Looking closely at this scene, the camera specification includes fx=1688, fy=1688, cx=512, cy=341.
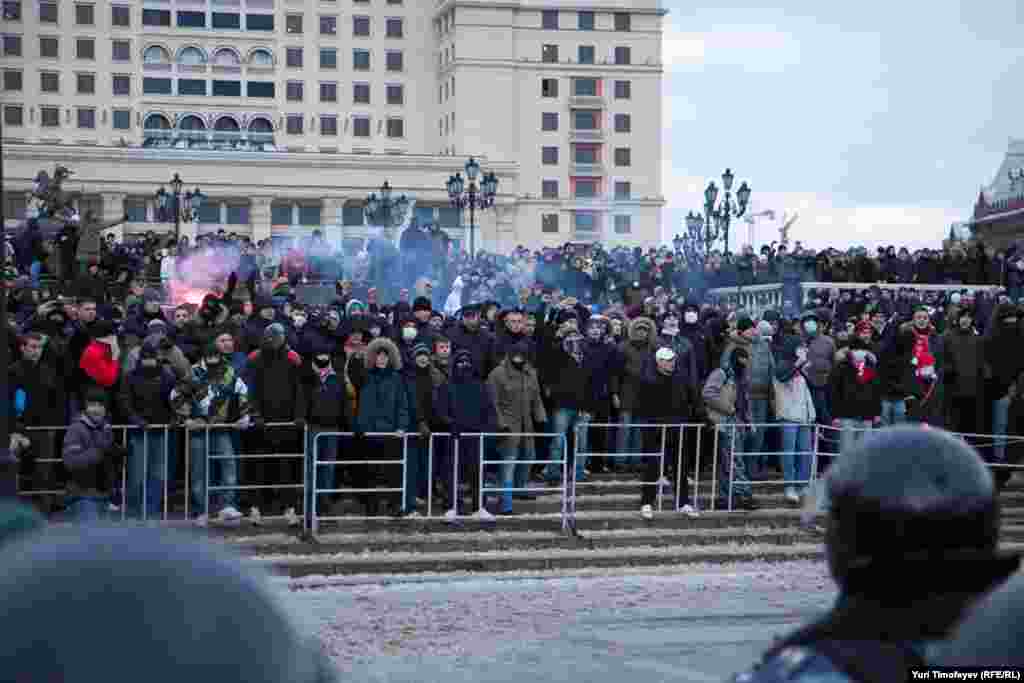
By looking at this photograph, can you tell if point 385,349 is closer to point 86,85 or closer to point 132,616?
point 132,616

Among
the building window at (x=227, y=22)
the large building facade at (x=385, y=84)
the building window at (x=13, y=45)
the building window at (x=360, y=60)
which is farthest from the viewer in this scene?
the building window at (x=360, y=60)

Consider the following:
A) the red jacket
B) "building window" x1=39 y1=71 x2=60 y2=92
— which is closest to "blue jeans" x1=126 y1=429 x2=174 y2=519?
the red jacket

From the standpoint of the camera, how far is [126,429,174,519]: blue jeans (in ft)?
43.0

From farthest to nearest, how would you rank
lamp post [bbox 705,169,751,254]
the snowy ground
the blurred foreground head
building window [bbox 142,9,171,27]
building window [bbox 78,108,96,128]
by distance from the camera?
1. building window [bbox 142,9,171,27]
2. building window [bbox 78,108,96,128]
3. lamp post [bbox 705,169,751,254]
4. the snowy ground
5. the blurred foreground head

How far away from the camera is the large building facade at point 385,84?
98.9m

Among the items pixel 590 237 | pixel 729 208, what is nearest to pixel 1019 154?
pixel 590 237

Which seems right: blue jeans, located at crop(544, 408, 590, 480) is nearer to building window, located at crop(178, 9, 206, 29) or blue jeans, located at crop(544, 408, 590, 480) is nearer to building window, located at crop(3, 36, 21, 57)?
building window, located at crop(3, 36, 21, 57)

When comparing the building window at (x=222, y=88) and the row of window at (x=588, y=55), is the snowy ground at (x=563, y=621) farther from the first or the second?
the row of window at (x=588, y=55)

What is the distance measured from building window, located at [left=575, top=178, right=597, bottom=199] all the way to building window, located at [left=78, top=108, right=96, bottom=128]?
28847mm

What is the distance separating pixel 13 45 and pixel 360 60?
2029 cm

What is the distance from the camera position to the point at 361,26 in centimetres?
10238

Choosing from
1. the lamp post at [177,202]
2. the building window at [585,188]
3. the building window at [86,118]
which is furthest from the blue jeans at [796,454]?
the building window at [86,118]

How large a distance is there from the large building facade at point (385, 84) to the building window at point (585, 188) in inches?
3.4

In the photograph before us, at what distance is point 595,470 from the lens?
16.0 meters
